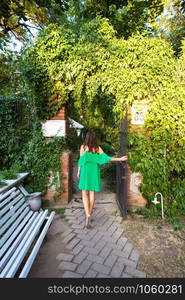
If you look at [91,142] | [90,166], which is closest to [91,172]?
[90,166]

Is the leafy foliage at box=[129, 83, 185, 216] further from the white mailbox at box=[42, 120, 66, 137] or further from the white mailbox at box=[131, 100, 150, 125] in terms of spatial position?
the white mailbox at box=[42, 120, 66, 137]

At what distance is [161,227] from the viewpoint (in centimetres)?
354

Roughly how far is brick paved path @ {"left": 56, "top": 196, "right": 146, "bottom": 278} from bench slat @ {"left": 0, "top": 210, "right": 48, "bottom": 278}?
0.55 m

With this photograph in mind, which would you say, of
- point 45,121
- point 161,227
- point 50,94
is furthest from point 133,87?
point 161,227

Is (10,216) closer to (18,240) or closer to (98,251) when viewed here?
(18,240)

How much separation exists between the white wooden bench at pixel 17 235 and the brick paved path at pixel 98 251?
0.51 meters

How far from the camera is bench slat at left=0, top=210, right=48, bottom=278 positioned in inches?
68.2

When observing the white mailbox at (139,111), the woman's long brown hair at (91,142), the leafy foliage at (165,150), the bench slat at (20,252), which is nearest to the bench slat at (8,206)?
the bench slat at (20,252)

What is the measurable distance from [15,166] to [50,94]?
1841 millimetres

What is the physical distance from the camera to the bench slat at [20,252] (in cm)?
173

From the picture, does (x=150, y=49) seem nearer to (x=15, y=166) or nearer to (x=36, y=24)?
(x=15, y=166)

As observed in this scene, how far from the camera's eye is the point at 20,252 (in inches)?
80.6

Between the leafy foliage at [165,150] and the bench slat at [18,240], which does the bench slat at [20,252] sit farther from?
the leafy foliage at [165,150]

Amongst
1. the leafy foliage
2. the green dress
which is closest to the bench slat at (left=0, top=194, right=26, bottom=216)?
the green dress
